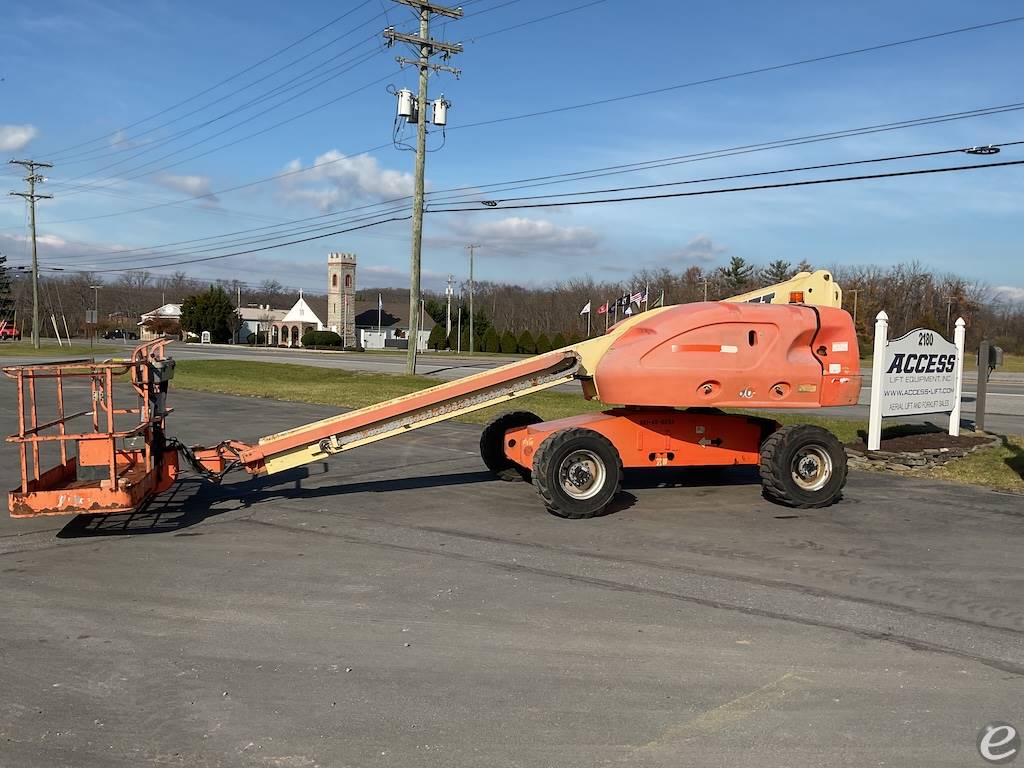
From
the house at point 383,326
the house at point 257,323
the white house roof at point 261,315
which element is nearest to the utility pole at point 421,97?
the house at point 383,326

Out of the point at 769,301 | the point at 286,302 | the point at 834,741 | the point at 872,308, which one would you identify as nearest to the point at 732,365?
the point at 769,301

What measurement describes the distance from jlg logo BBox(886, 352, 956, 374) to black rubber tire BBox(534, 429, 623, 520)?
589cm

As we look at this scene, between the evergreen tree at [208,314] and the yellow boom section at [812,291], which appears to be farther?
the evergreen tree at [208,314]

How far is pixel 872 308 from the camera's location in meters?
81.0

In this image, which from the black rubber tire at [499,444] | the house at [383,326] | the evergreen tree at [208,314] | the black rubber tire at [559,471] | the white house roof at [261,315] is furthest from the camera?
the white house roof at [261,315]

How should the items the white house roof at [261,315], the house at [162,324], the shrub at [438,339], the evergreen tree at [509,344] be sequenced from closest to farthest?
1. the evergreen tree at [509,344]
2. the shrub at [438,339]
3. the house at [162,324]
4. the white house roof at [261,315]

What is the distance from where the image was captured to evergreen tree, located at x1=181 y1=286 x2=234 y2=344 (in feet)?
326

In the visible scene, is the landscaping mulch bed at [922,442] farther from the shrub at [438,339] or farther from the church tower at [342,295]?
the church tower at [342,295]

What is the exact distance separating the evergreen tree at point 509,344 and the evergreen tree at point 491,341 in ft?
1.95

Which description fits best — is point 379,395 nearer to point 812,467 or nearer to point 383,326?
point 812,467

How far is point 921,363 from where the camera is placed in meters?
13.1

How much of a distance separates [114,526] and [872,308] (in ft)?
271

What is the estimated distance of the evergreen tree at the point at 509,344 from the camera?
250ft

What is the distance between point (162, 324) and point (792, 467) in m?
94.7
